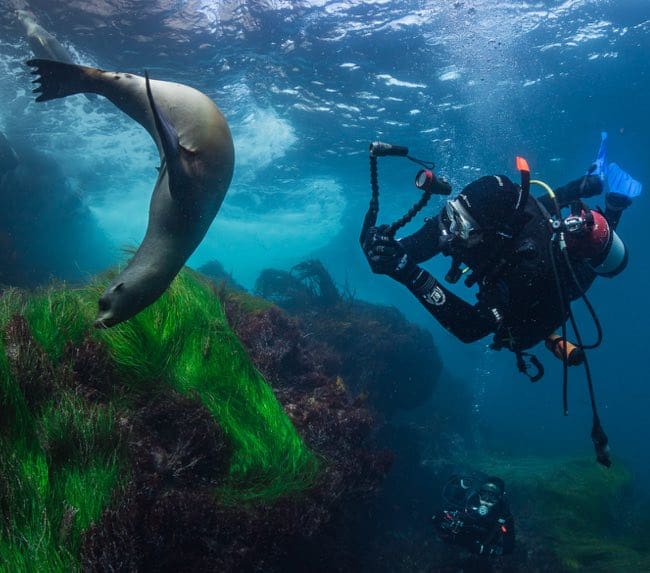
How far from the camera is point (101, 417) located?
2.57 m

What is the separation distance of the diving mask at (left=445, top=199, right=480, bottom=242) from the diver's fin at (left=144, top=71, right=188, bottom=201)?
91.9 inches

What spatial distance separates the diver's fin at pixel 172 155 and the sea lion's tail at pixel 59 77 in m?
1.43

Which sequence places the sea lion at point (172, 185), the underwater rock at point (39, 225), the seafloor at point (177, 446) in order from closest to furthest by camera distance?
1. the seafloor at point (177, 446)
2. the sea lion at point (172, 185)
3. the underwater rock at point (39, 225)

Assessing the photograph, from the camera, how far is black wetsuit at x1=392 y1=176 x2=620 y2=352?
3.31 meters

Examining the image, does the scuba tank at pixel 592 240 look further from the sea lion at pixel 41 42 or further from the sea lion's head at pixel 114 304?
the sea lion at pixel 41 42

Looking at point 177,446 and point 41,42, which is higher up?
point 41,42

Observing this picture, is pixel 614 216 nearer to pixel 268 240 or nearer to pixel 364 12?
pixel 364 12

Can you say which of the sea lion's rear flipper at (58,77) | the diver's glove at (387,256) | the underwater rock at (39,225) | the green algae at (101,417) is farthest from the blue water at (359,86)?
the diver's glove at (387,256)

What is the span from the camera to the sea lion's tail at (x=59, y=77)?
3.20 metres

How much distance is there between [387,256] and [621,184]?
11.5ft

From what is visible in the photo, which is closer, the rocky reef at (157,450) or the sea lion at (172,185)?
the rocky reef at (157,450)

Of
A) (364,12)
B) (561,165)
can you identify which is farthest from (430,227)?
(561,165)

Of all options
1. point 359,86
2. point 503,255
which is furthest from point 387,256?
point 359,86

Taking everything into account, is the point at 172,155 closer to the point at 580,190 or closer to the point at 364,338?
the point at 580,190
